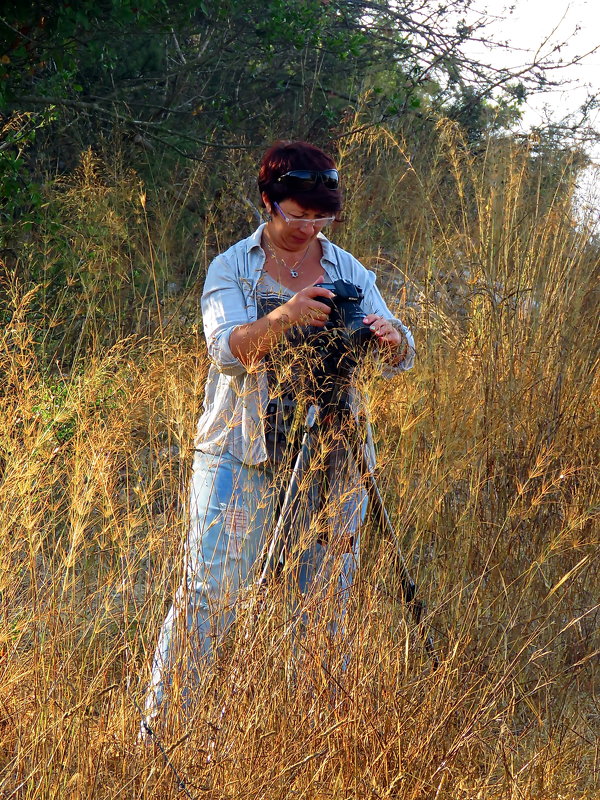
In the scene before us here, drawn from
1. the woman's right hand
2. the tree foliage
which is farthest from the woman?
the tree foliage

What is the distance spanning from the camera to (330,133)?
6.30m

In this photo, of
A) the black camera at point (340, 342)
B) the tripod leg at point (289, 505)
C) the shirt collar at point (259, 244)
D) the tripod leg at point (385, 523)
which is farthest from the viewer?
the shirt collar at point (259, 244)

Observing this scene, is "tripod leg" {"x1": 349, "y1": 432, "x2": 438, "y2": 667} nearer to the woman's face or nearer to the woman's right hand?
the woman's right hand

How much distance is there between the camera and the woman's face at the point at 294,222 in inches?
98.3

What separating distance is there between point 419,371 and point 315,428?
4.57 ft

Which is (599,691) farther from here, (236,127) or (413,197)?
(236,127)

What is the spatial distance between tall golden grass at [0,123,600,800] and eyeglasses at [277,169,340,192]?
56 cm

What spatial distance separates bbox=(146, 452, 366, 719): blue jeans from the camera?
1822mm

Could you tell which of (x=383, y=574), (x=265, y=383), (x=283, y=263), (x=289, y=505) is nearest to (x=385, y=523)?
(x=383, y=574)

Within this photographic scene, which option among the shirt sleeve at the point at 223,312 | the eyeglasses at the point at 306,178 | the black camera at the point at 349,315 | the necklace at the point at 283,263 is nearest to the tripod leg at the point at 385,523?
the black camera at the point at 349,315

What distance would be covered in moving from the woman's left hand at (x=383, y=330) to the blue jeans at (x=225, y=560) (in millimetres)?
323

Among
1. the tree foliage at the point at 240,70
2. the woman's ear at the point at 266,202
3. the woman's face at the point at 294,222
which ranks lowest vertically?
the woman's face at the point at 294,222

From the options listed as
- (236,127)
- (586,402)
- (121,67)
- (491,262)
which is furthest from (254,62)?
(586,402)

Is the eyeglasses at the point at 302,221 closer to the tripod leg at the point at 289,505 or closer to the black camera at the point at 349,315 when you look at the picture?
the black camera at the point at 349,315
